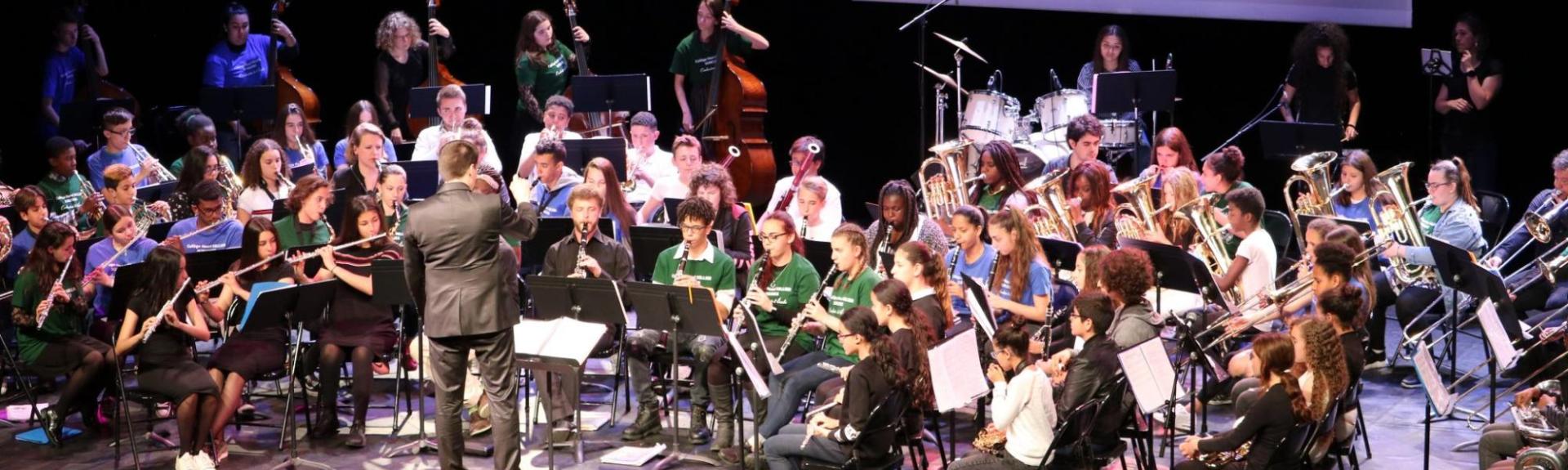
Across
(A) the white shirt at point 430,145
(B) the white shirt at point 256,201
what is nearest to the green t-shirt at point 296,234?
(B) the white shirt at point 256,201

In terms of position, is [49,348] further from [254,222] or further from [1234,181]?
[1234,181]

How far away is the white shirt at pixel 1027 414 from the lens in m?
5.76

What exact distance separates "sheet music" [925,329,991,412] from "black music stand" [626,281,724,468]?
105 centimetres

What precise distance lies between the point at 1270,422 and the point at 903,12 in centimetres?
785

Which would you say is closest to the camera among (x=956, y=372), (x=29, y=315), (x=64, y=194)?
(x=956, y=372)

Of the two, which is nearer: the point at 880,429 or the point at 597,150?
the point at 880,429

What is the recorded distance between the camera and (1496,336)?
6.07 m

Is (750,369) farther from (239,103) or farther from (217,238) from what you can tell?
(239,103)

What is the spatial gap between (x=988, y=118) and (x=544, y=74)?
328cm

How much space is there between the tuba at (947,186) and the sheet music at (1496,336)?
3.41 meters

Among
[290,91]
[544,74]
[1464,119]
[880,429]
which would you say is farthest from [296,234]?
[1464,119]

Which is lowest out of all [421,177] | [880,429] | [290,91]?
[880,429]

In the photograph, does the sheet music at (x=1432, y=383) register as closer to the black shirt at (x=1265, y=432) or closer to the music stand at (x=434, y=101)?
the black shirt at (x=1265, y=432)

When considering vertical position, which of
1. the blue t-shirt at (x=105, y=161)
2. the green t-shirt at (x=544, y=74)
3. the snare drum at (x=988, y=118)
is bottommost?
the blue t-shirt at (x=105, y=161)
